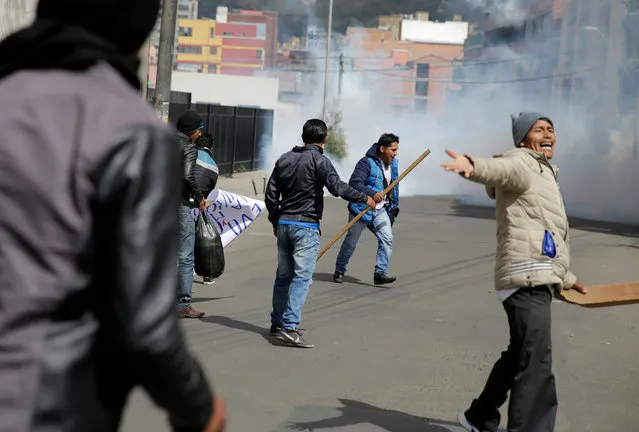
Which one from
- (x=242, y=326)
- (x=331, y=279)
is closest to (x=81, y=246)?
(x=242, y=326)

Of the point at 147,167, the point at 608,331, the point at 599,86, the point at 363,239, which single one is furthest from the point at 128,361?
the point at 599,86

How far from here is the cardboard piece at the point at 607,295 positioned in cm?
599

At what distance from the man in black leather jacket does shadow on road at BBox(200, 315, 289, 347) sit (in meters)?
0.14

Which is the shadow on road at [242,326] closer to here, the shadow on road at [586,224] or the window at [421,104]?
the shadow on road at [586,224]

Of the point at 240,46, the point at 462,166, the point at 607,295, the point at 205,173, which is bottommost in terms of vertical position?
the point at 607,295

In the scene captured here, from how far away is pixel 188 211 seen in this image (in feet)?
31.8

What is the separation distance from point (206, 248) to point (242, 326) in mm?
895

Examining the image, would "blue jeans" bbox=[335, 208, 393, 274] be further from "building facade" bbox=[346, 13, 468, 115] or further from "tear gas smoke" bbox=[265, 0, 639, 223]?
"building facade" bbox=[346, 13, 468, 115]

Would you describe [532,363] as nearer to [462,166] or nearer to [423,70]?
[462,166]

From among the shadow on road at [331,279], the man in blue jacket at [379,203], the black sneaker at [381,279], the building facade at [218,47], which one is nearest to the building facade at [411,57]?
the building facade at [218,47]

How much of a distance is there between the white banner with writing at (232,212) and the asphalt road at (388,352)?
23.1 inches

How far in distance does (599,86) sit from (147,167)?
4712 centimetres

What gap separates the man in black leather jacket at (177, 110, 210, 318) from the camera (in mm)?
9625

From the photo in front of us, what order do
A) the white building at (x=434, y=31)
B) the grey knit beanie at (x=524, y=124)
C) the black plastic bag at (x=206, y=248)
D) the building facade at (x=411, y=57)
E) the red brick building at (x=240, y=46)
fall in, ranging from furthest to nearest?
1. the red brick building at (x=240, y=46)
2. the white building at (x=434, y=31)
3. the building facade at (x=411, y=57)
4. the black plastic bag at (x=206, y=248)
5. the grey knit beanie at (x=524, y=124)
